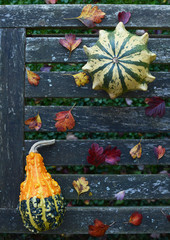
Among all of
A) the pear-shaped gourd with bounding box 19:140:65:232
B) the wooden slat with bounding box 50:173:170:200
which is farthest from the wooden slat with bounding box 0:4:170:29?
the wooden slat with bounding box 50:173:170:200

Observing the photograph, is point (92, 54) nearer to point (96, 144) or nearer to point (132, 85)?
point (132, 85)

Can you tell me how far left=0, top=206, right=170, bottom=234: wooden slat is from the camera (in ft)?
5.27

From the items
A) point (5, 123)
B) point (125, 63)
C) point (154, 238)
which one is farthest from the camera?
point (154, 238)

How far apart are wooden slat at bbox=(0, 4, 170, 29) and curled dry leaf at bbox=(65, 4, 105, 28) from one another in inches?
1.2

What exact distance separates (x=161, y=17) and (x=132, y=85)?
501mm

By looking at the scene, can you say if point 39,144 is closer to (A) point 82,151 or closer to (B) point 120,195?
(A) point 82,151

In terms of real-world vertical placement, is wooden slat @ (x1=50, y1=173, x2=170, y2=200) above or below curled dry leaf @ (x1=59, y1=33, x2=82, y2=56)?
below

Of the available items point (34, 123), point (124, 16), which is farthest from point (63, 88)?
point (124, 16)

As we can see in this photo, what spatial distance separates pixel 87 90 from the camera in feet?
5.28

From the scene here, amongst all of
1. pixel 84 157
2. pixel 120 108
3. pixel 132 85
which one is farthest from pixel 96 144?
pixel 132 85

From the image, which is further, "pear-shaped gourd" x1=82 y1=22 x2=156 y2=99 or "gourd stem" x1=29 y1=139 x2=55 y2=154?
"gourd stem" x1=29 y1=139 x2=55 y2=154

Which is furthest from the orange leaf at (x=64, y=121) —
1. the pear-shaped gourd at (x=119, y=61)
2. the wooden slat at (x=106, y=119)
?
the pear-shaped gourd at (x=119, y=61)

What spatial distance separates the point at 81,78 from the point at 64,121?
0.86 ft

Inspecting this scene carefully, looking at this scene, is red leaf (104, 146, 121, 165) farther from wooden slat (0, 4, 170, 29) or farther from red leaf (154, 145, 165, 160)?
wooden slat (0, 4, 170, 29)
